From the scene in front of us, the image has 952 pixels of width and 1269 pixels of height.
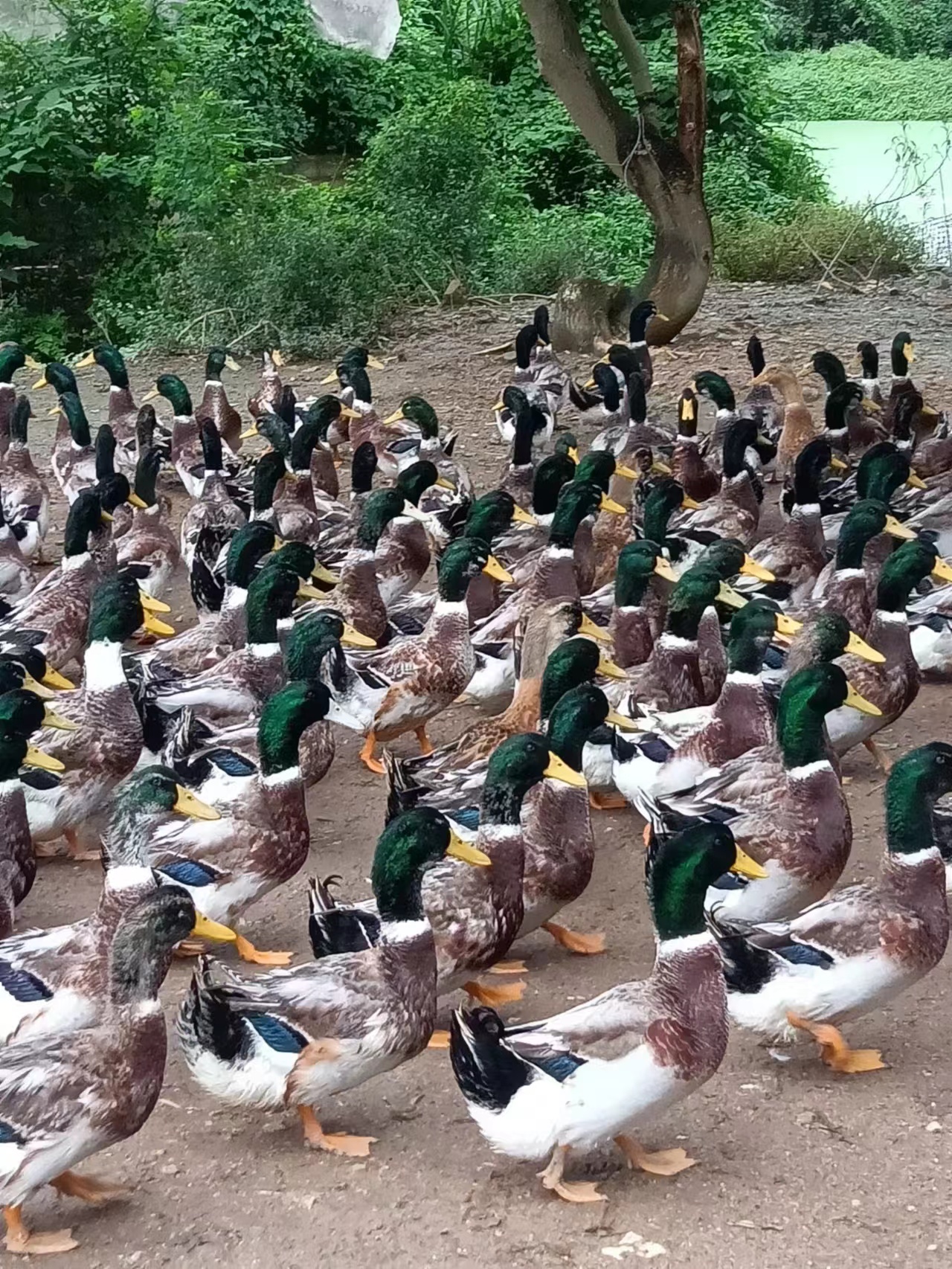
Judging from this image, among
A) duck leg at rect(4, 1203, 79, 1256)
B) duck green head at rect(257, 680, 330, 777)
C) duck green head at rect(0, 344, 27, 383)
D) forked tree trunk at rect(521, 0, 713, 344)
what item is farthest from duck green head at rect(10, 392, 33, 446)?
duck leg at rect(4, 1203, 79, 1256)

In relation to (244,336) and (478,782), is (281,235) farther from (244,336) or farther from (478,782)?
(478,782)

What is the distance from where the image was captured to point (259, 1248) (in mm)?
3611

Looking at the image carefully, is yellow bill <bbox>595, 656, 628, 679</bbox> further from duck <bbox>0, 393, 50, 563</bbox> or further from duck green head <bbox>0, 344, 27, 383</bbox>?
duck green head <bbox>0, 344, 27, 383</bbox>

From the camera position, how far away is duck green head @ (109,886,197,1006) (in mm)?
3736

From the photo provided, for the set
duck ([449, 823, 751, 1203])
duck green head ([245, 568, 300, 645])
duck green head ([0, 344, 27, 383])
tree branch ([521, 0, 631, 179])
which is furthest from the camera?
tree branch ([521, 0, 631, 179])

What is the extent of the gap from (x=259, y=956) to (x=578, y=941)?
102cm

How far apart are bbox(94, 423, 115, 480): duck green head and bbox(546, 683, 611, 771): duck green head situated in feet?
14.8

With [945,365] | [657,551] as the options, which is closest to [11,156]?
[945,365]

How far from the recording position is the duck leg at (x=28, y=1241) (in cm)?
358

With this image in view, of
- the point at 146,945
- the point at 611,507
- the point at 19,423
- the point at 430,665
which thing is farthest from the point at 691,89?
the point at 146,945

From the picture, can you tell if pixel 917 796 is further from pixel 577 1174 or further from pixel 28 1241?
pixel 28 1241

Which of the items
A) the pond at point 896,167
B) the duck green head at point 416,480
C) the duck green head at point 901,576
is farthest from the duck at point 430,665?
the pond at point 896,167

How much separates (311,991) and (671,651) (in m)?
2.69

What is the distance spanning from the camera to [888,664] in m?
6.02
